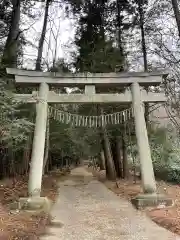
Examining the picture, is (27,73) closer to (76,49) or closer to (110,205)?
(110,205)

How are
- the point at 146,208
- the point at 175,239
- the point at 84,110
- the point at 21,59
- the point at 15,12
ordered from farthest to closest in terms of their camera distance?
the point at 84,110, the point at 21,59, the point at 15,12, the point at 146,208, the point at 175,239

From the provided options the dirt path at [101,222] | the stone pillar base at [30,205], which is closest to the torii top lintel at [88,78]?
the stone pillar base at [30,205]

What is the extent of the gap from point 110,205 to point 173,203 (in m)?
2.02

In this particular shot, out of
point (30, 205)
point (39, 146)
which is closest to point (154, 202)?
point (30, 205)

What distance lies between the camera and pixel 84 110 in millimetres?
16359

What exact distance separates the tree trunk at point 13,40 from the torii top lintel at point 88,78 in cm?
192

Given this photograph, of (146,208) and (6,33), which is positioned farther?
(6,33)

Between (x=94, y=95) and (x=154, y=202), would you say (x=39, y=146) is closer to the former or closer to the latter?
(x=94, y=95)

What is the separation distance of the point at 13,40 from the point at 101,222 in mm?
8905

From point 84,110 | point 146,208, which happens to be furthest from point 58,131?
point 146,208

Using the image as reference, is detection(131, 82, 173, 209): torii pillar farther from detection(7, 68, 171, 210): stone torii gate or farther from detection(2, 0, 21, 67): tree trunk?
detection(2, 0, 21, 67): tree trunk

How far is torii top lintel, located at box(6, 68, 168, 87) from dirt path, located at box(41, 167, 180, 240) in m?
4.16

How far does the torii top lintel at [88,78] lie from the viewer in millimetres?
10617

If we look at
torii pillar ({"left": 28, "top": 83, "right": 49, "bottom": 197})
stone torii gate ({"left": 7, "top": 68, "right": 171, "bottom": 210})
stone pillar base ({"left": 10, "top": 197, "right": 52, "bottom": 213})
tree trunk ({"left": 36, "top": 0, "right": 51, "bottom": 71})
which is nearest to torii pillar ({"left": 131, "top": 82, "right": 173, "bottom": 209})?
stone torii gate ({"left": 7, "top": 68, "right": 171, "bottom": 210})
